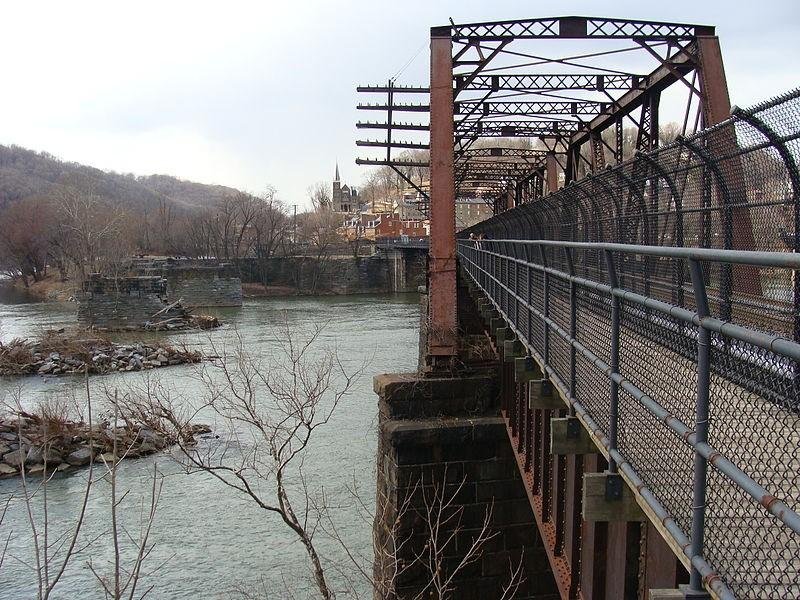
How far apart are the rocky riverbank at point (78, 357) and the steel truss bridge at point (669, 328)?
1988 cm

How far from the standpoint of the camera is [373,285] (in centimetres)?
7244

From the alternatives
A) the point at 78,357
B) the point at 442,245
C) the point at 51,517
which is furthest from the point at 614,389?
the point at 78,357

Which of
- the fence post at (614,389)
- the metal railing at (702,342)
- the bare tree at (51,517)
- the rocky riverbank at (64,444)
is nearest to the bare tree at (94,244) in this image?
the bare tree at (51,517)

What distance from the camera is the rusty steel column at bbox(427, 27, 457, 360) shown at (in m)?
11.0

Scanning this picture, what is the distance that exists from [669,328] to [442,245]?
802 centimetres

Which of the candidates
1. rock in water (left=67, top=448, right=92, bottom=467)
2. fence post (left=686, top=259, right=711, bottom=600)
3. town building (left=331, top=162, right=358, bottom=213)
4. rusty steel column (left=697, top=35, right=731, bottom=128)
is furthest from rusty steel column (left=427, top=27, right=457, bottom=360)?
town building (left=331, top=162, right=358, bottom=213)

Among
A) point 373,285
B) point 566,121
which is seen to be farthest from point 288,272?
point 566,121

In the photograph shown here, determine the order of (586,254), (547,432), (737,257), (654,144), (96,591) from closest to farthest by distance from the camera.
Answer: (737,257)
(547,432)
(586,254)
(96,591)
(654,144)

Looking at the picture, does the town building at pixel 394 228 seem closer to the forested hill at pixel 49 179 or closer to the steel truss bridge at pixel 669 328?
the forested hill at pixel 49 179

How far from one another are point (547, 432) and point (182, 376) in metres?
22.2

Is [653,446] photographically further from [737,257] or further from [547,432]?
[547,432]

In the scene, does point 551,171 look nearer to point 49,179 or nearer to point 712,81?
point 712,81

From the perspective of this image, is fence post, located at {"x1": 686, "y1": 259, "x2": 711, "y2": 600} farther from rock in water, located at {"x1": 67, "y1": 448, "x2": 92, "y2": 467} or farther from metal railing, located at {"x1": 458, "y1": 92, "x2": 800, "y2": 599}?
rock in water, located at {"x1": 67, "y1": 448, "x2": 92, "y2": 467}

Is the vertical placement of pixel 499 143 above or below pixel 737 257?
above
